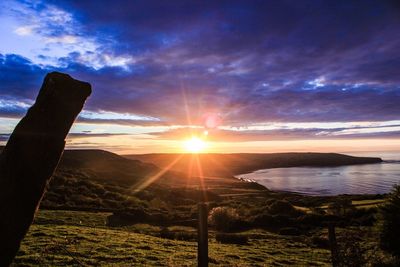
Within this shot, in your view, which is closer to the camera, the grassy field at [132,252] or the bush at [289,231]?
the grassy field at [132,252]

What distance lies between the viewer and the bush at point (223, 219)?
40.1 m

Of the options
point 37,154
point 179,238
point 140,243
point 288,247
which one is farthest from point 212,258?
point 37,154

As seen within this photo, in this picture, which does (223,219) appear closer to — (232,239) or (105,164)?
(232,239)

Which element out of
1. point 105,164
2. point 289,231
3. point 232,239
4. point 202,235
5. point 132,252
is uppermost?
point 202,235

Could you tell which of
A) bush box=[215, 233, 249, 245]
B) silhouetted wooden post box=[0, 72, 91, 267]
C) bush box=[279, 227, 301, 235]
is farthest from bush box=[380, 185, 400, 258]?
bush box=[279, 227, 301, 235]

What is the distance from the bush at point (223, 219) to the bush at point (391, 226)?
25.7 meters

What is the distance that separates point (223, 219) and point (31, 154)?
36379 millimetres

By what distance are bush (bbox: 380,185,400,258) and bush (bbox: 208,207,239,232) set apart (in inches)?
1011

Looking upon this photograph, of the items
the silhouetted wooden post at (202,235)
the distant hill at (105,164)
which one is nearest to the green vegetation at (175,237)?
the silhouetted wooden post at (202,235)

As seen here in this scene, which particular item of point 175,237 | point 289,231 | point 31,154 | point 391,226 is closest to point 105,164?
point 289,231

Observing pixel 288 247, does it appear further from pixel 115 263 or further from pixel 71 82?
pixel 71 82

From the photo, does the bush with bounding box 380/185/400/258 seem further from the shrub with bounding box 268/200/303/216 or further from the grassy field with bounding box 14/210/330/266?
the shrub with bounding box 268/200/303/216

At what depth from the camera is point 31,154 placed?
6484 millimetres

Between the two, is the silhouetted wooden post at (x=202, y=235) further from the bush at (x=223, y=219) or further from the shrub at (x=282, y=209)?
the shrub at (x=282, y=209)
